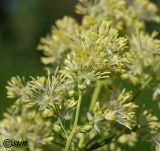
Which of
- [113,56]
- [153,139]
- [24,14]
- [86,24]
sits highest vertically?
[24,14]

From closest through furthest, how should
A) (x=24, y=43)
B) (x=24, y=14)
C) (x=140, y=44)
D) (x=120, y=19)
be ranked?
(x=140, y=44) < (x=120, y=19) < (x=24, y=43) < (x=24, y=14)

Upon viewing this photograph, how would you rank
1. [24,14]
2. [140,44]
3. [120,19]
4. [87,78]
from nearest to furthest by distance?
[87,78], [140,44], [120,19], [24,14]

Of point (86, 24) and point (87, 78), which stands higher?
point (86, 24)

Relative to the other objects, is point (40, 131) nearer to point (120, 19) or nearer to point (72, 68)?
point (72, 68)

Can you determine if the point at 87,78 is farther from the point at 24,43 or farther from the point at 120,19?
the point at 24,43

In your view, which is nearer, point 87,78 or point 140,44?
point 87,78

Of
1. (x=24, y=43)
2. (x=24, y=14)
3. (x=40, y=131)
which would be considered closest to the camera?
(x=40, y=131)

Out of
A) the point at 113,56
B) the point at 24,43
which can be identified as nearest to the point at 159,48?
the point at 113,56

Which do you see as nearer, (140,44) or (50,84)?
(50,84)

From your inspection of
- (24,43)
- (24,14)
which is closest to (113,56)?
(24,43)
